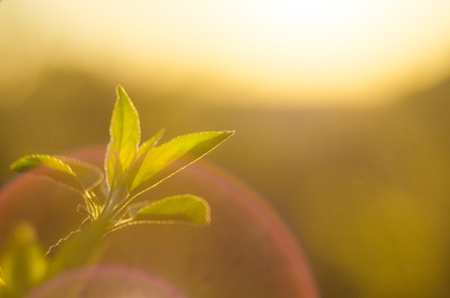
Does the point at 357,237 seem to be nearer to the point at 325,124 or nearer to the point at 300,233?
the point at 300,233

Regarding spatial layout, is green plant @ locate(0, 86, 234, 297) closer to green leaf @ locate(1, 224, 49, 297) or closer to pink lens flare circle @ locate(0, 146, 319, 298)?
green leaf @ locate(1, 224, 49, 297)

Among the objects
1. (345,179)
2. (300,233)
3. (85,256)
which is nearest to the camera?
(85,256)

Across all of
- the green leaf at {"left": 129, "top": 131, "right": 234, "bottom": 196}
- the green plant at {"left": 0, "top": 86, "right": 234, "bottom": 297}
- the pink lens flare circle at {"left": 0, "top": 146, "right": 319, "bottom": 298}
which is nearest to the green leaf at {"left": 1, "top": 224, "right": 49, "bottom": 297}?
the green plant at {"left": 0, "top": 86, "right": 234, "bottom": 297}

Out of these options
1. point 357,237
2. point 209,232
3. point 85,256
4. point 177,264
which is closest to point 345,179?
point 357,237

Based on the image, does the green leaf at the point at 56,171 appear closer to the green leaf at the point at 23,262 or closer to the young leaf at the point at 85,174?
the young leaf at the point at 85,174

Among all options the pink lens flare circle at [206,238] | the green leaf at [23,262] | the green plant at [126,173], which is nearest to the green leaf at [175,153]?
the green plant at [126,173]
